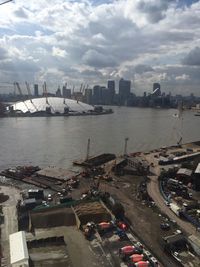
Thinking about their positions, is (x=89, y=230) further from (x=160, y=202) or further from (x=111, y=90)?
(x=111, y=90)

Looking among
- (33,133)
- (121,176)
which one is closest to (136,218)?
(121,176)

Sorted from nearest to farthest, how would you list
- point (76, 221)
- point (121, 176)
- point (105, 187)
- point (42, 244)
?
point (42, 244)
point (76, 221)
point (105, 187)
point (121, 176)

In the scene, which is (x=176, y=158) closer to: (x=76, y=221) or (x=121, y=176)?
(x=121, y=176)

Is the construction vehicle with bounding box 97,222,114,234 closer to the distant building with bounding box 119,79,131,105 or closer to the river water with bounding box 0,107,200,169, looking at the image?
the river water with bounding box 0,107,200,169

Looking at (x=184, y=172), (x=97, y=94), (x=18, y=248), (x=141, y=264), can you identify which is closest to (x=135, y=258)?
(x=141, y=264)

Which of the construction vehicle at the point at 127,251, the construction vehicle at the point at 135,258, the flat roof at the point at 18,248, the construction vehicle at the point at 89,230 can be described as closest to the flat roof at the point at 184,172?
the construction vehicle at the point at 89,230

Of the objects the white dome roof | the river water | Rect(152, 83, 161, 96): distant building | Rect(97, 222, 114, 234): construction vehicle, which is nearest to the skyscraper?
Rect(152, 83, 161, 96): distant building
